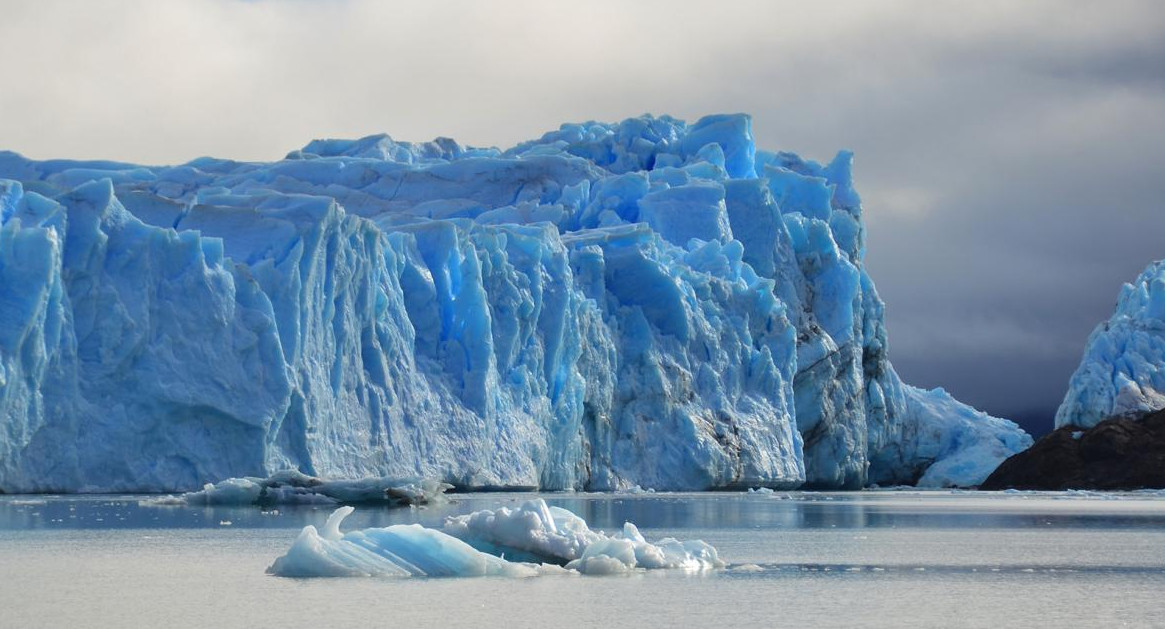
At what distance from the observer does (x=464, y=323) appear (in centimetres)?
3131

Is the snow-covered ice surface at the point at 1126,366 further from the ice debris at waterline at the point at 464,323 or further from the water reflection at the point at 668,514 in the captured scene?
the water reflection at the point at 668,514

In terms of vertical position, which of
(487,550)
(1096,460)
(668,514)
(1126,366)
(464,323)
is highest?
(1126,366)

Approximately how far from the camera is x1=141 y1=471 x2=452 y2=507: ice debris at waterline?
23.6m

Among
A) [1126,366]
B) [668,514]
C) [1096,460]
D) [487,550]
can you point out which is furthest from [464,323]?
[1126,366]

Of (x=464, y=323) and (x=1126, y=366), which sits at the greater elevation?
(x=1126, y=366)

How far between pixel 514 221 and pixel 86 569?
26979mm

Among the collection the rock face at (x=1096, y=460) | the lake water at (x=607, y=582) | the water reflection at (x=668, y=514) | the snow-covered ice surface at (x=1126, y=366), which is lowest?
the lake water at (x=607, y=582)

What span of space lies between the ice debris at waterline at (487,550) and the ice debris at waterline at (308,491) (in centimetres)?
946

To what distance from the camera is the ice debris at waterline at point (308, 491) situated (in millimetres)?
23594

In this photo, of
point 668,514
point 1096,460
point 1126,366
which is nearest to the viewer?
point 668,514

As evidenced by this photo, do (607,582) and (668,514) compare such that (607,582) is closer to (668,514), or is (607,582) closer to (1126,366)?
(668,514)

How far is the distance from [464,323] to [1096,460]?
2439cm

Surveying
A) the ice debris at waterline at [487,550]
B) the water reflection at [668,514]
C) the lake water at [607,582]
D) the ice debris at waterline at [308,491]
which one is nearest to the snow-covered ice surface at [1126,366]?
the water reflection at [668,514]

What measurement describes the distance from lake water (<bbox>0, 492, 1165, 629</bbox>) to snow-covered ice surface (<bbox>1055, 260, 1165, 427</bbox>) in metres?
30.2
